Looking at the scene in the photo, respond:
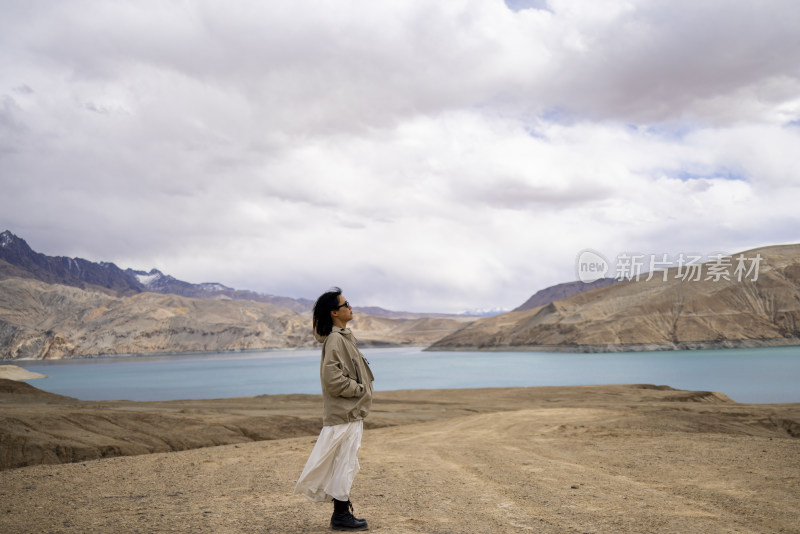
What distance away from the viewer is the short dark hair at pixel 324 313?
5.02m

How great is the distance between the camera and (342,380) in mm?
4723

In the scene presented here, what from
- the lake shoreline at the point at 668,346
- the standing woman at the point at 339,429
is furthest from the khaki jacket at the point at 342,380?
the lake shoreline at the point at 668,346

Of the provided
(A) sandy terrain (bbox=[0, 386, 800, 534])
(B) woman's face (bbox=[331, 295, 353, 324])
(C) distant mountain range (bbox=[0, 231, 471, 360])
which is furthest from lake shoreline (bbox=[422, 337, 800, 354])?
(B) woman's face (bbox=[331, 295, 353, 324])

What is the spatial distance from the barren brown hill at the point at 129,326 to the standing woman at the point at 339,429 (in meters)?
154

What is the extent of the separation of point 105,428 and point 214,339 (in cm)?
16145

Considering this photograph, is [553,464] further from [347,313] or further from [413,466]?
[347,313]

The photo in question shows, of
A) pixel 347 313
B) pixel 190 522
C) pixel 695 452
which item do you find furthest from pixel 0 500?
pixel 695 452

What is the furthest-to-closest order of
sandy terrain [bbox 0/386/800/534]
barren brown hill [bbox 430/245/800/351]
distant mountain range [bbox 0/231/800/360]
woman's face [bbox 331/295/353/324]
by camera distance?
distant mountain range [bbox 0/231/800/360] < barren brown hill [bbox 430/245/800/351] < sandy terrain [bbox 0/386/800/534] < woman's face [bbox 331/295/353/324]

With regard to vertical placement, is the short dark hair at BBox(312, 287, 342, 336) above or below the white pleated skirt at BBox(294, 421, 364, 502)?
above

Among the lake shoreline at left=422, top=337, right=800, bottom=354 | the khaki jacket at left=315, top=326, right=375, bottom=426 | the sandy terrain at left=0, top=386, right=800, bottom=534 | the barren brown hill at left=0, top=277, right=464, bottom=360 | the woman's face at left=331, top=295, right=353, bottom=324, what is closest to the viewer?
the khaki jacket at left=315, top=326, right=375, bottom=426

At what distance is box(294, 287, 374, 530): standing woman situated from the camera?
15.6 feet

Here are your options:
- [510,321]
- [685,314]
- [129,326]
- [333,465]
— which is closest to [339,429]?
[333,465]

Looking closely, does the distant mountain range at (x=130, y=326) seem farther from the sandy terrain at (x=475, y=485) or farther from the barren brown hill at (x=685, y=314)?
the sandy terrain at (x=475, y=485)

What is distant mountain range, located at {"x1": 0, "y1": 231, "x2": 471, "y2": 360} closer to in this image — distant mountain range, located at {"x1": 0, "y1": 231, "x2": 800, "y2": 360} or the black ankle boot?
distant mountain range, located at {"x1": 0, "y1": 231, "x2": 800, "y2": 360}
